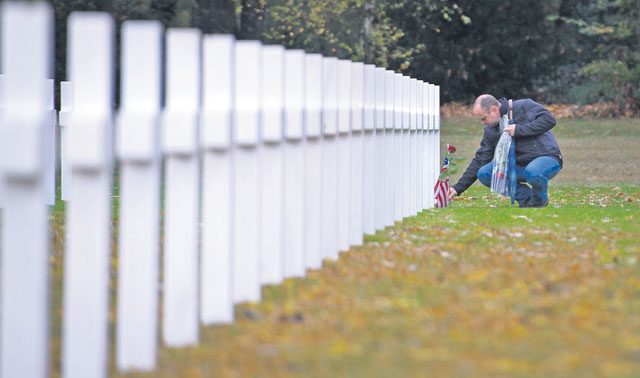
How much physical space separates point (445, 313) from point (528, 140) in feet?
33.6

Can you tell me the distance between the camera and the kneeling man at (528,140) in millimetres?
16969

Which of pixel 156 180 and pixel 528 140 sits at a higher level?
pixel 156 180

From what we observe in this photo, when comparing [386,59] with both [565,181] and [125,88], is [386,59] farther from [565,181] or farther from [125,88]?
[125,88]

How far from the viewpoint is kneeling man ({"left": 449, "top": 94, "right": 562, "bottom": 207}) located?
668 inches

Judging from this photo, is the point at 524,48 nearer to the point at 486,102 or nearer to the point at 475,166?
the point at 475,166

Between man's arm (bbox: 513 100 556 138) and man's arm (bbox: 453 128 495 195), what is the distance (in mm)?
756

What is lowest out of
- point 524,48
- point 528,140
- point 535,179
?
point 535,179

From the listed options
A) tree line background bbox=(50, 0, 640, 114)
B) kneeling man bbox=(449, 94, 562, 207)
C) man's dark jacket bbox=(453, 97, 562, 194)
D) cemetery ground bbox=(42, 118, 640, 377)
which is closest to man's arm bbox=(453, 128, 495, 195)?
kneeling man bbox=(449, 94, 562, 207)

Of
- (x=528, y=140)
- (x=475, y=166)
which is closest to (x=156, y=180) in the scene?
(x=528, y=140)

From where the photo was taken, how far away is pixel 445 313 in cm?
721

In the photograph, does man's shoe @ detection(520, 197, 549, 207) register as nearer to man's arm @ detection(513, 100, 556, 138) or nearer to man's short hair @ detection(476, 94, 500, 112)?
man's arm @ detection(513, 100, 556, 138)

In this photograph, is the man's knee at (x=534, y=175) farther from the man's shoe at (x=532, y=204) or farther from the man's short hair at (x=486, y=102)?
the man's short hair at (x=486, y=102)

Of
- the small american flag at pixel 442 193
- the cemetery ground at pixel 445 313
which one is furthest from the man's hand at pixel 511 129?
the cemetery ground at pixel 445 313

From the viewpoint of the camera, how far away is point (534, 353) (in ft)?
20.2
